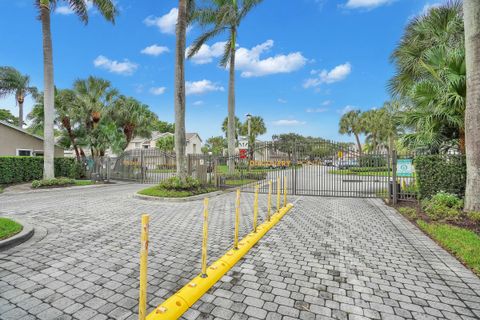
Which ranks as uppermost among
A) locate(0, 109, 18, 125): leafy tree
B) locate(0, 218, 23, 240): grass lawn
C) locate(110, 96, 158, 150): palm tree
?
locate(0, 109, 18, 125): leafy tree

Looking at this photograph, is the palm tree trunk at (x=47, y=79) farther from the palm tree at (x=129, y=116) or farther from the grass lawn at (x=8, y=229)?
the palm tree at (x=129, y=116)

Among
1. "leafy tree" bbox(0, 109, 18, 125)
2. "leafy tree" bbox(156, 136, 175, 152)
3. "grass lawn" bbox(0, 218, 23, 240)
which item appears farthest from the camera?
"leafy tree" bbox(0, 109, 18, 125)

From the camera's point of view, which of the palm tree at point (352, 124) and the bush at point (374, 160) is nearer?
the bush at point (374, 160)

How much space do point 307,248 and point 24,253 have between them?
5047mm

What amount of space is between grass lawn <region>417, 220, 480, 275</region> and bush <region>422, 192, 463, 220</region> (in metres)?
0.61

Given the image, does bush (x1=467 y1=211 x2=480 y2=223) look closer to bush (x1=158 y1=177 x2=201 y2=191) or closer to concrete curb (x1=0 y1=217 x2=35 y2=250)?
bush (x1=158 y1=177 x2=201 y2=191)

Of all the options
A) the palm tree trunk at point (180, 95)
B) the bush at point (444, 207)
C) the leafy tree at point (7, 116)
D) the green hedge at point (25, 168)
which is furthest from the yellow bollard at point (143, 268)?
the leafy tree at point (7, 116)

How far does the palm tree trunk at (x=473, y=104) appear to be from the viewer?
6.26m

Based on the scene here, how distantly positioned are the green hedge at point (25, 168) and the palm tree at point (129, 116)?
615 cm

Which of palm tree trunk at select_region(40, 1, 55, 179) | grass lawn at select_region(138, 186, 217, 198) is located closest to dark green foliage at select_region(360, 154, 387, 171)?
grass lawn at select_region(138, 186, 217, 198)

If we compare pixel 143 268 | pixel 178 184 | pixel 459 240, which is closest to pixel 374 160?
pixel 459 240

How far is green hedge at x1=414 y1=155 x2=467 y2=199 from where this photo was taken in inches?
292

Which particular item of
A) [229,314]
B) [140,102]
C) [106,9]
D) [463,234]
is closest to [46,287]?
[229,314]

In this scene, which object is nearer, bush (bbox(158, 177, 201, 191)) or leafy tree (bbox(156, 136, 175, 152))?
bush (bbox(158, 177, 201, 191))
